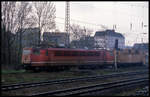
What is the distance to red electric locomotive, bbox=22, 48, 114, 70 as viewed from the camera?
24.1 meters

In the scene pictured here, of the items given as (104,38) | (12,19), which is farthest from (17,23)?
(104,38)

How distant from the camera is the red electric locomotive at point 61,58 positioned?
79.0 ft

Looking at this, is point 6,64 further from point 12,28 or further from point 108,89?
point 108,89

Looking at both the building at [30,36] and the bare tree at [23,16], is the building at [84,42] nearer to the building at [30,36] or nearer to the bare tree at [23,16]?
the building at [30,36]

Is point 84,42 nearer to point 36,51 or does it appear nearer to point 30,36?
point 30,36

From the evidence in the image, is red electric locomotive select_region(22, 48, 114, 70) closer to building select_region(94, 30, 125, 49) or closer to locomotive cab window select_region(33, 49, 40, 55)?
locomotive cab window select_region(33, 49, 40, 55)

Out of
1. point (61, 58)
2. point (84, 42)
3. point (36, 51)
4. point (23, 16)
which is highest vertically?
point (23, 16)

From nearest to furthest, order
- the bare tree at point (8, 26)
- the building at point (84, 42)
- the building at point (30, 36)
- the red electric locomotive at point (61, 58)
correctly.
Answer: the red electric locomotive at point (61, 58) → the bare tree at point (8, 26) → the building at point (30, 36) → the building at point (84, 42)

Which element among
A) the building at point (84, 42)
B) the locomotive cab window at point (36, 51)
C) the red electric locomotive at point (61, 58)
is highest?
the building at point (84, 42)

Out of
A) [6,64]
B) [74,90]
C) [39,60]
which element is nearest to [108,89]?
[74,90]

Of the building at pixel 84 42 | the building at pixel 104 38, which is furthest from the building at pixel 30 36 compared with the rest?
the building at pixel 84 42

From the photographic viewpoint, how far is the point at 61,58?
1014 inches

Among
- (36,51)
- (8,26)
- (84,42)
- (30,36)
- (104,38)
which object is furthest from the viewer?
(84,42)

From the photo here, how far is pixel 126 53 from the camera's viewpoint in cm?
3403
